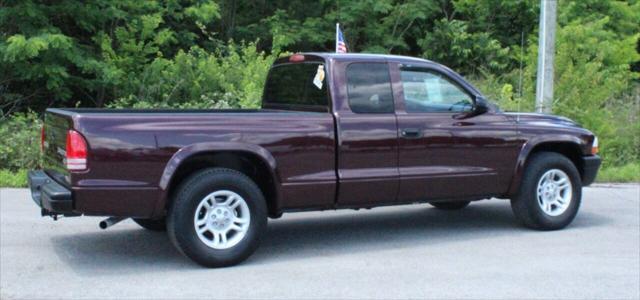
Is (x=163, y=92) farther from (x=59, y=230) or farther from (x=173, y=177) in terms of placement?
(x=173, y=177)

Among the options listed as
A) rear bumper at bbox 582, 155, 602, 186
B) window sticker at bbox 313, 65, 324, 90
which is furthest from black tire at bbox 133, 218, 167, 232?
rear bumper at bbox 582, 155, 602, 186

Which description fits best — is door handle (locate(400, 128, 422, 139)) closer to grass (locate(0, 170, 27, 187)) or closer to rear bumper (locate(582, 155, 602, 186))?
rear bumper (locate(582, 155, 602, 186))

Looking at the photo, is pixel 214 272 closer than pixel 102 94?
Yes

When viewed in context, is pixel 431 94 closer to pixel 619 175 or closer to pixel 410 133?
pixel 410 133

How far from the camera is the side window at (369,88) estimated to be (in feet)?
22.4

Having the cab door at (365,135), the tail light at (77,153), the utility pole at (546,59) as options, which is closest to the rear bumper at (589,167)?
the cab door at (365,135)

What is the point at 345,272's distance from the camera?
607 cm

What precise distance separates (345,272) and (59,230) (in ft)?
11.1

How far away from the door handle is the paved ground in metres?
1.07

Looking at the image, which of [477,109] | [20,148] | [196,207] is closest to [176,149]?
[196,207]

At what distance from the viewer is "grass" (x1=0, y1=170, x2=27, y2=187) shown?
1044cm

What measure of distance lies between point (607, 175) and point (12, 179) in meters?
9.05

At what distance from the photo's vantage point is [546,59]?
1263 centimetres

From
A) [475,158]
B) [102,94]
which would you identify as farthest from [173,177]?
[102,94]
